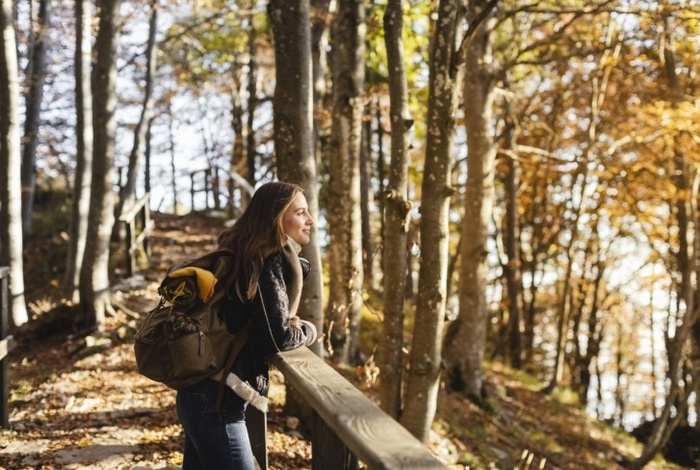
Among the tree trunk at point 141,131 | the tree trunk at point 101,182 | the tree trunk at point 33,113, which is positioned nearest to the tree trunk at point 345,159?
the tree trunk at point 101,182

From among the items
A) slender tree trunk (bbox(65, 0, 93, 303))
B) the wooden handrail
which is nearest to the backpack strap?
the wooden handrail

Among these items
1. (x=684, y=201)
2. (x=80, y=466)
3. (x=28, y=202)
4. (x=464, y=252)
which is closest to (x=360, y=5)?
(x=464, y=252)

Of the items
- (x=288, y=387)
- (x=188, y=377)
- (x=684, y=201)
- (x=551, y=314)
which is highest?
(x=684, y=201)

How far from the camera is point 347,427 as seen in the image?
6.97 feet

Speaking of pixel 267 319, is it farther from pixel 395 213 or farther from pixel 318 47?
pixel 318 47

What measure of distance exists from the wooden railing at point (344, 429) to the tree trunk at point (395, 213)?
2.81 meters

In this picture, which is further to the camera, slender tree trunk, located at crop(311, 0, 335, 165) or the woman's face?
slender tree trunk, located at crop(311, 0, 335, 165)

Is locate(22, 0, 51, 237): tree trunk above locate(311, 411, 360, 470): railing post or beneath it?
above

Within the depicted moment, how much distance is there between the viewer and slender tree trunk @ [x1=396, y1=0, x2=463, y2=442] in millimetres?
5789

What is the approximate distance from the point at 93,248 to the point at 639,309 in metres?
24.1

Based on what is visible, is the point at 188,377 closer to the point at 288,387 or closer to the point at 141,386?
the point at 288,387

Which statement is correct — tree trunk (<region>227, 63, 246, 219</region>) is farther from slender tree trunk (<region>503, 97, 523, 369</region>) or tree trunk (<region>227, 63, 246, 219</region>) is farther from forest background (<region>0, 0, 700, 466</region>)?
slender tree trunk (<region>503, 97, 523, 369</region>)

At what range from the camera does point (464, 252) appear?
10.3m

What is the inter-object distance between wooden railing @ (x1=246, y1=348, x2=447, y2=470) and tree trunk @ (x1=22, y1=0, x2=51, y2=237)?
1376cm
